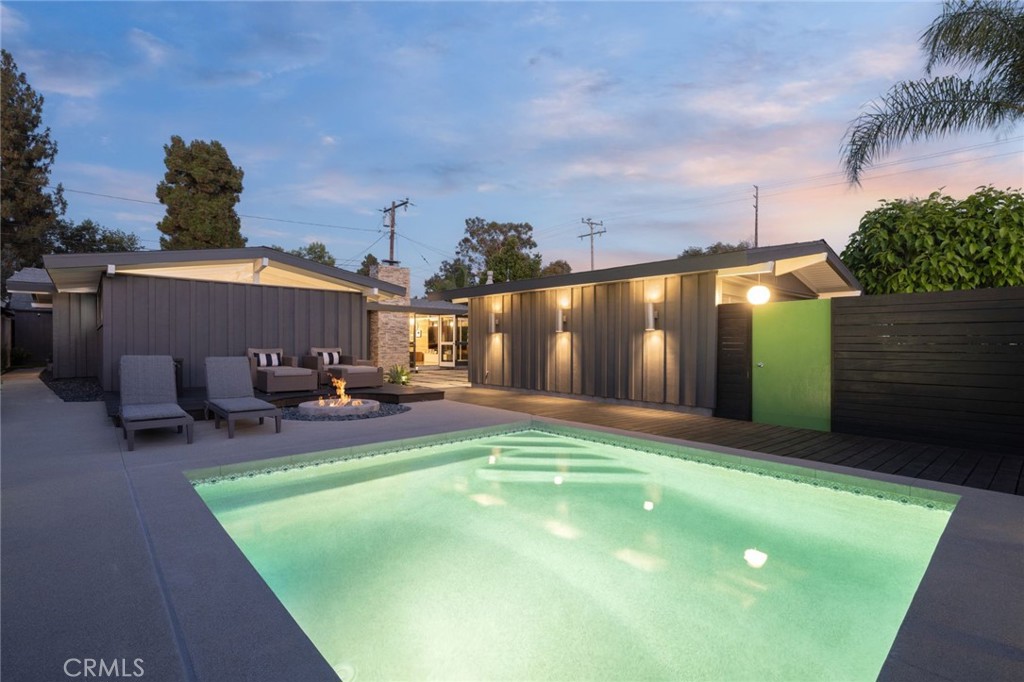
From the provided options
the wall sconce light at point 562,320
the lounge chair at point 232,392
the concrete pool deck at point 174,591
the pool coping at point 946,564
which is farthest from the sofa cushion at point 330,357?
the concrete pool deck at point 174,591

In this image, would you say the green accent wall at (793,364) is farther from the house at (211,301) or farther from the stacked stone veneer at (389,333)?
the stacked stone veneer at (389,333)

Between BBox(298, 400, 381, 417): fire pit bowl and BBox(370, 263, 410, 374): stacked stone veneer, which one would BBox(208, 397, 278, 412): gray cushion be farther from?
BBox(370, 263, 410, 374): stacked stone veneer

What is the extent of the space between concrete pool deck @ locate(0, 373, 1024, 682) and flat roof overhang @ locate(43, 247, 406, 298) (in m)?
4.87

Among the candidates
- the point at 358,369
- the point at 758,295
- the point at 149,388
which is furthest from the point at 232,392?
the point at 758,295

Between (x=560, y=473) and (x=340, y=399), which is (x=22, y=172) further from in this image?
(x=560, y=473)

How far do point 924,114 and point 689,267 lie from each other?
153 inches

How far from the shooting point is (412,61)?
12.9 metres

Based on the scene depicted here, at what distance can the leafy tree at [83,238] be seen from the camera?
1093 inches

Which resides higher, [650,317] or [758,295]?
[758,295]

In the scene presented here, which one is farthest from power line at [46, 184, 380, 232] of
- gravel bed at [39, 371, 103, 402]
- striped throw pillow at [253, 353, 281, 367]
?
striped throw pillow at [253, 353, 281, 367]

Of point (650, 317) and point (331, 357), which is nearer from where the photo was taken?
point (650, 317)

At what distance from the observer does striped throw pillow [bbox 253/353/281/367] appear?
33.2 feet

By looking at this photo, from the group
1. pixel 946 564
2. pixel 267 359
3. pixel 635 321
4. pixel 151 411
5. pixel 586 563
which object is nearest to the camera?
pixel 946 564

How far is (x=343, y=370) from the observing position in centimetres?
974
